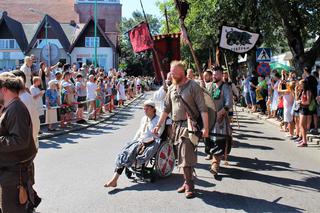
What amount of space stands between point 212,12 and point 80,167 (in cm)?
1635

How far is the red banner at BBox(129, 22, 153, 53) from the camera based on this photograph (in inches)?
377

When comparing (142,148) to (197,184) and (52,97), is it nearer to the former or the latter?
(197,184)

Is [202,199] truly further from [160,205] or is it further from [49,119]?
[49,119]

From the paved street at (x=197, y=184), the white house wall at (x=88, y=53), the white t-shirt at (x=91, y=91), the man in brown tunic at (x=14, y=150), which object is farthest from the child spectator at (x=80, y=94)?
the white house wall at (x=88, y=53)

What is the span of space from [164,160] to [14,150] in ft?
12.8

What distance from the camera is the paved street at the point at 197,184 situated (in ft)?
20.8

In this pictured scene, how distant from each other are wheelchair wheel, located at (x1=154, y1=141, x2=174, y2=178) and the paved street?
0.48ft

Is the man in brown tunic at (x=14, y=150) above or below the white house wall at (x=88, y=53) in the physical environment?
below

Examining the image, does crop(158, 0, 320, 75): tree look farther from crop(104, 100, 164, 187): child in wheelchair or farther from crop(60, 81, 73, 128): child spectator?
crop(104, 100, 164, 187): child in wheelchair

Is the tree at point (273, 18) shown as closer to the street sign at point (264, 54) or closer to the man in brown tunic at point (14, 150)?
the street sign at point (264, 54)

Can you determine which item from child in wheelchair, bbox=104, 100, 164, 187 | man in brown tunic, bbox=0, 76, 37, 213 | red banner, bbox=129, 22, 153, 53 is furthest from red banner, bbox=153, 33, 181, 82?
man in brown tunic, bbox=0, 76, 37, 213

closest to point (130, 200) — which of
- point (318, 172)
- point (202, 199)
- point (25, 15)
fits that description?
point (202, 199)

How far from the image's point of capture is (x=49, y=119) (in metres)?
13.9

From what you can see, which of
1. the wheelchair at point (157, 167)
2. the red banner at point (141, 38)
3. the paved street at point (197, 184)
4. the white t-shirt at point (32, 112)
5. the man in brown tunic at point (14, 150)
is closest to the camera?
the man in brown tunic at point (14, 150)
